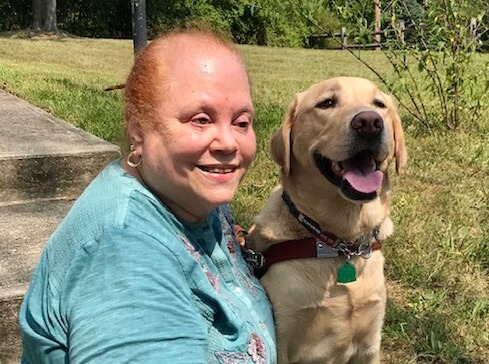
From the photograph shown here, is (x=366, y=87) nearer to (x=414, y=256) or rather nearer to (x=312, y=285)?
(x=312, y=285)

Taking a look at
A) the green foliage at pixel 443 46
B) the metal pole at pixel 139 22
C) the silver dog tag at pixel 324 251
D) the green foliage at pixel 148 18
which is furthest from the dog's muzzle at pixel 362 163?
the green foliage at pixel 148 18

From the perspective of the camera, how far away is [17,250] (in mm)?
2805

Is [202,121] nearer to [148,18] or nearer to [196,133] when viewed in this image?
[196,133]

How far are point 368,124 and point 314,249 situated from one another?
1.69 feet

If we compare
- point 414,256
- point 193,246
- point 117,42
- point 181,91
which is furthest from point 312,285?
point 117,42

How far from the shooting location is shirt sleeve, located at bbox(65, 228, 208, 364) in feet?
3.74

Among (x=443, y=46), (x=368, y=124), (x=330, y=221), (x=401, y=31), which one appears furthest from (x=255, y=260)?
(x=401, y=31)

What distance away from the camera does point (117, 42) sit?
1877 cm

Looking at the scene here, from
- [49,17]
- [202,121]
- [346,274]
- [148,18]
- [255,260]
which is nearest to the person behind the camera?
[202,121]

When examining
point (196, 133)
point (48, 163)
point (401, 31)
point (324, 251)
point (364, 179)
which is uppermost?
point (196, 133)

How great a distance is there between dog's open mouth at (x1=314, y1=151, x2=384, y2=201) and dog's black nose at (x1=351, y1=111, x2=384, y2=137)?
0.28 feet

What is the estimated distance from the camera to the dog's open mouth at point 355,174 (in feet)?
7.45

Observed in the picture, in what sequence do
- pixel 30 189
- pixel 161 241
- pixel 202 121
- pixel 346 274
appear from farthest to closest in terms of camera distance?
1. pixel 30 189
2. pixel 346 274
3. pixel 202 121
4. pixel 161 241

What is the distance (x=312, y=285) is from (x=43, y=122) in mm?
3024
